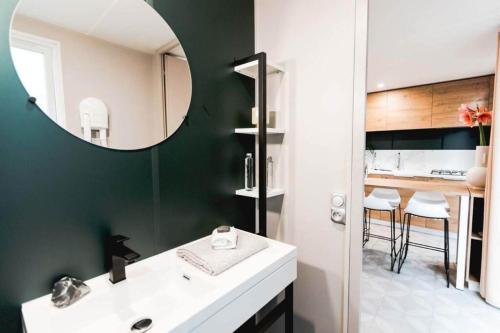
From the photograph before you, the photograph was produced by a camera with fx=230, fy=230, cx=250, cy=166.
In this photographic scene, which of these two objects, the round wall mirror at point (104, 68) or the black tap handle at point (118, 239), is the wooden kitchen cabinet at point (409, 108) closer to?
the round wall mirror at point (104, 68)

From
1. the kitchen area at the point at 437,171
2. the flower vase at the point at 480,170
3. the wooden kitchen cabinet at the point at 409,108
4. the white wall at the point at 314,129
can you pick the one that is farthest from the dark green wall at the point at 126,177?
the wooden kitchen cabinet at the point at 409,108

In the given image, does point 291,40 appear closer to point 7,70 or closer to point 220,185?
point 220,185

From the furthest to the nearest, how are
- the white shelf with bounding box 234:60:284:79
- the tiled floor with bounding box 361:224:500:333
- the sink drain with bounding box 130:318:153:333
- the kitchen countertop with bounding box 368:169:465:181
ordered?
the kitchen countertop with bounding box 368:169:465:181 < the tiled floor with bounding box 361:224:500:333 < the white shelf with bounding box 234:60:284:79 < the sink drain with bounding box 130:318:153:333

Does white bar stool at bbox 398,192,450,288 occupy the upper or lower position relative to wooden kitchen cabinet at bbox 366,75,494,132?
lower

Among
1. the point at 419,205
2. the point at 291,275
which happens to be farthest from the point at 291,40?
the point at 419,205

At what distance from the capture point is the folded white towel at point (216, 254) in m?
0.90

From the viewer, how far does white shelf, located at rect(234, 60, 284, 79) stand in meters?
1.27

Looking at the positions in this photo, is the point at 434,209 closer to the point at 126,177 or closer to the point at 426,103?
the point at 426,103

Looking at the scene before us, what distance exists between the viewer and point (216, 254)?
98 centimetres

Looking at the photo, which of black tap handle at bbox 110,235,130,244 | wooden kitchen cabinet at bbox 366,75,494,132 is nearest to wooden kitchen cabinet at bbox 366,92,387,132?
wooden kitchen cabinet at bbox 366,75,494,132

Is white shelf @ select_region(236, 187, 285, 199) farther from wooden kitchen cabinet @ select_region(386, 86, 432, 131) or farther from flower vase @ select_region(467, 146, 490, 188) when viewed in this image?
wooden kitchen cabinet @ select_region(386, 86, 432, 131)

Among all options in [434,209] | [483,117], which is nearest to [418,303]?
[434,209]

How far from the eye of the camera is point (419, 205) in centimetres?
251

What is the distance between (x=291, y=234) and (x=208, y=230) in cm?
52
